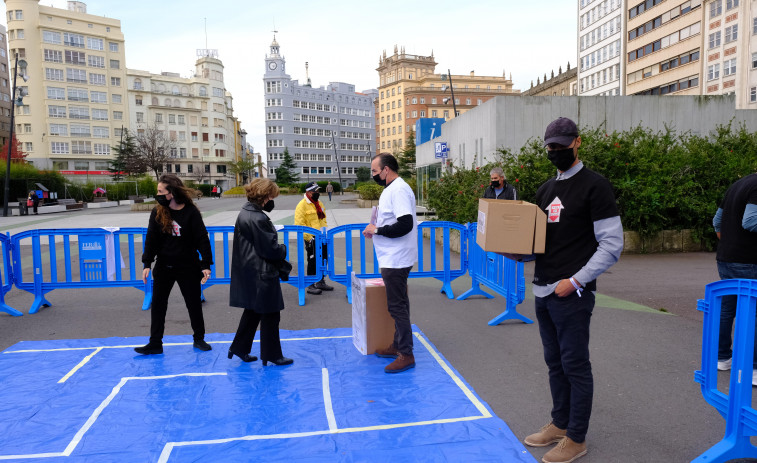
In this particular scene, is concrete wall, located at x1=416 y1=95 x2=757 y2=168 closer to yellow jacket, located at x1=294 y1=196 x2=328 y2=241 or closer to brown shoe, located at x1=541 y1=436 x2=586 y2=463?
yellow jacket, located at x1=294 y1=196 x2=328 y2=241

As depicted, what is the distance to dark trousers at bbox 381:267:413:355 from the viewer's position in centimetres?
493

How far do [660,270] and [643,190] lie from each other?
8.52 feet

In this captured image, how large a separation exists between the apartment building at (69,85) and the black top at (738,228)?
3368 inches

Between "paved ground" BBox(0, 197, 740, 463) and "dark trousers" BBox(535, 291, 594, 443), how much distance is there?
0.34 metres

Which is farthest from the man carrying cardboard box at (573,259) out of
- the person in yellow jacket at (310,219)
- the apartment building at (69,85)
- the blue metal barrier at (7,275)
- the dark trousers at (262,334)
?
the apartment building at (69,85)

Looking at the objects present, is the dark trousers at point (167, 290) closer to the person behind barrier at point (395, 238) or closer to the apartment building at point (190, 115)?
the person behind barrier at point (395, 238)

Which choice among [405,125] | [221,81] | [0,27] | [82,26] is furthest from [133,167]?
[405,125]

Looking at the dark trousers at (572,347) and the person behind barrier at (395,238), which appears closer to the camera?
the dark trousers at (572,347)

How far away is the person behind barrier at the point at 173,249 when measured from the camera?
18.0ft

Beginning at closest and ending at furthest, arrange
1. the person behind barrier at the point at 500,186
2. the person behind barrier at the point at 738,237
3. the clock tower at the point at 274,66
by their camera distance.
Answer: the person behind barrier at the point at 738,237
the person behind barrier at the point at 500,186
the clock tower at the point at 274,66

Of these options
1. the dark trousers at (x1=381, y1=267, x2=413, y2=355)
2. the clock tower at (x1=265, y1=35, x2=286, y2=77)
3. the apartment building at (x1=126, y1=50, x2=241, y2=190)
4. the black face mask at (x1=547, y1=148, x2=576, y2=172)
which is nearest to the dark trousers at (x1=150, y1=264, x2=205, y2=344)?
the dark trousers at (x1=381, y1=267, x2=413, y2=355)

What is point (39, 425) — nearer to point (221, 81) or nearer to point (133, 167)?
point (133, 167)

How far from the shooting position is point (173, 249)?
218 inches

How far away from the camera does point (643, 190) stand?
12.2m
